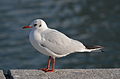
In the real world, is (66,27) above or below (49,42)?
above

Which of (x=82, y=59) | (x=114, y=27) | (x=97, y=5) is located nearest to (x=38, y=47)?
(x=82, y=59)

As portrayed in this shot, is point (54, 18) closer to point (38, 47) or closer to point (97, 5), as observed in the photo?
point (97, 5)

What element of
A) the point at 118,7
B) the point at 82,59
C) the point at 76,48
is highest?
the point at 118,7

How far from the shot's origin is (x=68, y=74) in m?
5.54

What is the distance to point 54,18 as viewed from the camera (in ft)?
38.3

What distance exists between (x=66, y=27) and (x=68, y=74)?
18.7ft

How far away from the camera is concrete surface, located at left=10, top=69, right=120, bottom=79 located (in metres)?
5.43

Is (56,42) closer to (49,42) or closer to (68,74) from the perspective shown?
(49,42)

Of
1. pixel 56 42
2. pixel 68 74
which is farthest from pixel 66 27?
pixel 68 74

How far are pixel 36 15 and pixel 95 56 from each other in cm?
245

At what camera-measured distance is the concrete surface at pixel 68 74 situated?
5.43 metres

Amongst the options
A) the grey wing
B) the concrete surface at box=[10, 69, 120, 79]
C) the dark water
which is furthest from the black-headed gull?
the dark water

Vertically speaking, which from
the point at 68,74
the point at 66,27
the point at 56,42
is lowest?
the point at 68,74

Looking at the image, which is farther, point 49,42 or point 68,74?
point 49,42
